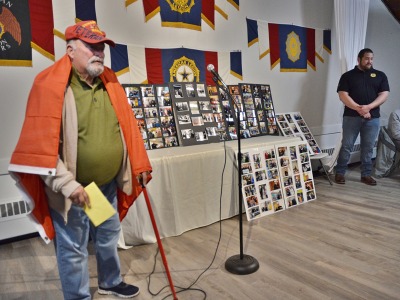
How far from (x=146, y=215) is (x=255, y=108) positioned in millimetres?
1997

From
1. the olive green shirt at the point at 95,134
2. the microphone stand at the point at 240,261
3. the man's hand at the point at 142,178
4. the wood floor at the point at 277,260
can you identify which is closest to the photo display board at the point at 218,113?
the wood floor at the point at 277,260

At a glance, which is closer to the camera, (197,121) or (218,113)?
(197,121)

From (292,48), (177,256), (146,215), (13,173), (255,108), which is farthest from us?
(292,48)

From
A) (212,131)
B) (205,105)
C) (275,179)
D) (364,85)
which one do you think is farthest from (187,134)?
(364,85)

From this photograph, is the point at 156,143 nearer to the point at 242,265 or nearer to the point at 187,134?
the point at 187,134

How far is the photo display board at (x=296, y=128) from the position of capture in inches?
168

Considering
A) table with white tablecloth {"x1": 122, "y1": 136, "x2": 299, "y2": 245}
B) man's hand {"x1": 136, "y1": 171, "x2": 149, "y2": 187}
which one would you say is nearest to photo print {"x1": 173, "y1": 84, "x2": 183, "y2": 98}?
table with white tablecloth {"x1": 122, "y1": 136, "x2": 299, "y2": 245}

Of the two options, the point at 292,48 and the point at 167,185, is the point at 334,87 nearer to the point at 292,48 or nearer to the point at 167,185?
the point at 292,48

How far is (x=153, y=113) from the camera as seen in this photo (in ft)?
10.5

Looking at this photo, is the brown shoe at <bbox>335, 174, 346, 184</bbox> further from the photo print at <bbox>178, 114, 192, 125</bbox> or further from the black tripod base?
the black tripod base

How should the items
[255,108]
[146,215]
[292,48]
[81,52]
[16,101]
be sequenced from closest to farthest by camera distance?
[81,52]
[146,215]
[16,101]
[255,108]
[292,48]

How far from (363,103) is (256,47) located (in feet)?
4.94

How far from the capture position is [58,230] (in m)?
1.60

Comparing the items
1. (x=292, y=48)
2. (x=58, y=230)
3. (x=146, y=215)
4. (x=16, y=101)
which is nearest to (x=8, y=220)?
(x=16, y=101)
